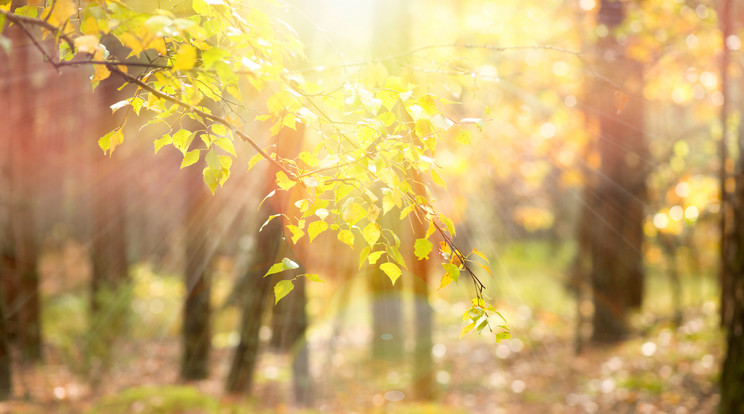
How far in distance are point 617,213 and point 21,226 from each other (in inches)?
451

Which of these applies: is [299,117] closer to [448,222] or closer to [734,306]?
[448,222]

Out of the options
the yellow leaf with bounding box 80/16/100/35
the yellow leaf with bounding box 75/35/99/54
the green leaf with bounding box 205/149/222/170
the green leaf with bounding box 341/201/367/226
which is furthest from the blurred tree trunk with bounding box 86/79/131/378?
the green leaf with bounding box 341/201/367/226

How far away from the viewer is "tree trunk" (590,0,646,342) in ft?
34.5

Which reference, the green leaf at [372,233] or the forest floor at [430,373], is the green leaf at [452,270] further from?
the forest floor at [430,373]

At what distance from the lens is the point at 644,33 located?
8.62 meters

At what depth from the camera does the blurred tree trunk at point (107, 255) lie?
9.28 metres

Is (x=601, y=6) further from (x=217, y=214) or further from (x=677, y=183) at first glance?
(x=217, y=214)

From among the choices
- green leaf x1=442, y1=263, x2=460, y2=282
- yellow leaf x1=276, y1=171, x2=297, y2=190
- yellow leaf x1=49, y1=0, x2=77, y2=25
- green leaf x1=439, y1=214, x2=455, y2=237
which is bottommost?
green leaf x1=442, y1=263, x2=460, y2=282

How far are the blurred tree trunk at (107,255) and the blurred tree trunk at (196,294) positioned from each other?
4.62 ft

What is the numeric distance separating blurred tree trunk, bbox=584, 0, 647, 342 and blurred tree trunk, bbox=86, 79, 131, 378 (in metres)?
8.88

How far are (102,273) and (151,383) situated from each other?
383 centimetres

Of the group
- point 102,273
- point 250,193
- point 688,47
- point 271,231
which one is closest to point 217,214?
point 250,193

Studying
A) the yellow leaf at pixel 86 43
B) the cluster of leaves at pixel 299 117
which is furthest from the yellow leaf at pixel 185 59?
the yellow leaf at pixel 86 43

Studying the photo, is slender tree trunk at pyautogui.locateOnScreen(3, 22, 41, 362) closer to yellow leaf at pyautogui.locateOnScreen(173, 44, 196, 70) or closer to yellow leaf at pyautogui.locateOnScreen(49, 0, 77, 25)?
yellow leaf at pyautogui.locateOnScreen(49, 0, 77, 25)
